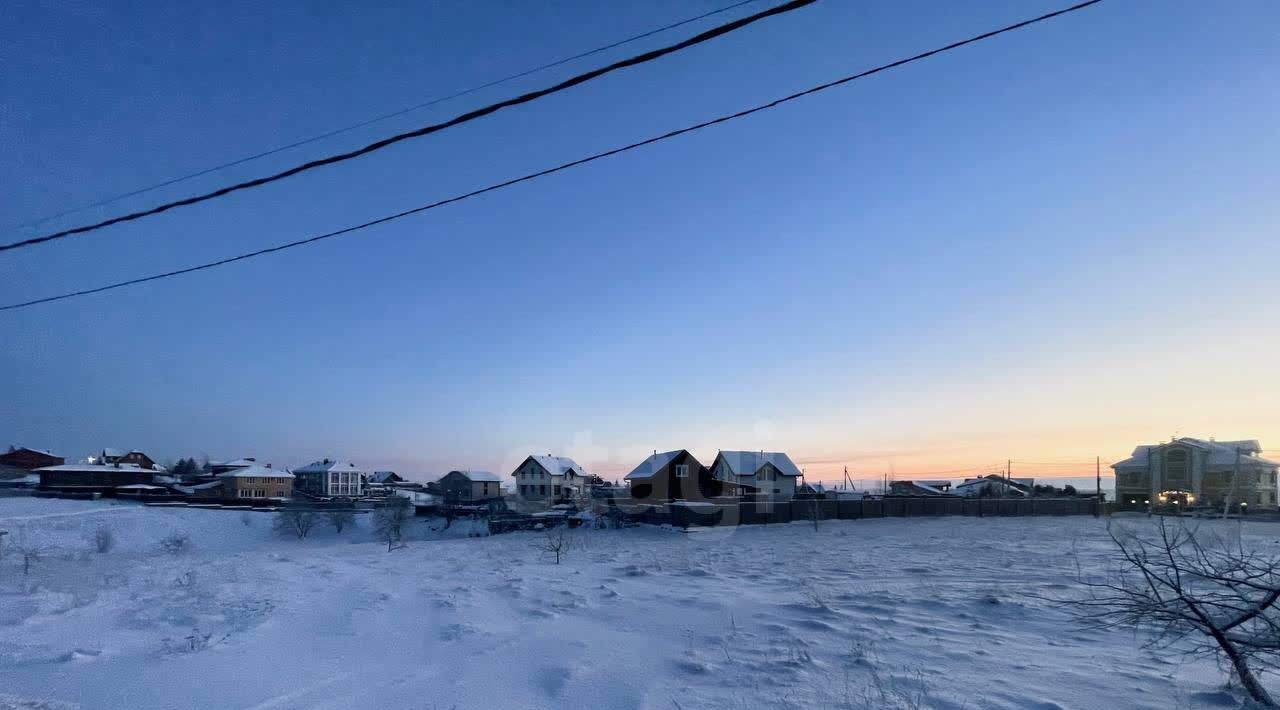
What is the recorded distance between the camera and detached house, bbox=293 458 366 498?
3676 inches

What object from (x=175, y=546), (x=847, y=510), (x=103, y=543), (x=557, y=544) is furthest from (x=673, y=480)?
(x=103, y=543)

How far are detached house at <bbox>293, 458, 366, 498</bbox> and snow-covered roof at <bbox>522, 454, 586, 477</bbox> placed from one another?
104 ft

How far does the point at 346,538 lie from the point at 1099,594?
39322 mm

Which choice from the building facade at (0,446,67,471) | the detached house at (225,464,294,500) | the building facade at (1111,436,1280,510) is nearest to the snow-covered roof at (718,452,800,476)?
the building facade at (1111,436,1280,510)

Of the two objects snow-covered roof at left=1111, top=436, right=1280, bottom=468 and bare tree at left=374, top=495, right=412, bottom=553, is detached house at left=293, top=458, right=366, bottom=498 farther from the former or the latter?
snow-covered roof at left=1111, top=436, right=1280, bottom=468

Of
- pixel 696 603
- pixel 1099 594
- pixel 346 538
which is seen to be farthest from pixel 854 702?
pixel 346 538

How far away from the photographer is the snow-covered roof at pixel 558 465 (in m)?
75.7

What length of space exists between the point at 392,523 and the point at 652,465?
21.5 metres

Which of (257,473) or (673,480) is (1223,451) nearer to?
(673,480)

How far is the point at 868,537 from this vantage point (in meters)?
29.2

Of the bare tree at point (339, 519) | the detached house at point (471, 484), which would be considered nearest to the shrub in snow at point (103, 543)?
the bare tree at point (339, 519)

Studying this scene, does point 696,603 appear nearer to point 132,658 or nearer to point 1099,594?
point 1099,594

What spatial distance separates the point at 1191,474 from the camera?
47500 mm

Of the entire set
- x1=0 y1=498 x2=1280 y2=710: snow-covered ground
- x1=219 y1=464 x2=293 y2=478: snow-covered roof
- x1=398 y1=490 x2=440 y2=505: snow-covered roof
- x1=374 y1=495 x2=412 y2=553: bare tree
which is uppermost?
x1=0 y1=498 x2=1280 y2=710: snow-covered ground
